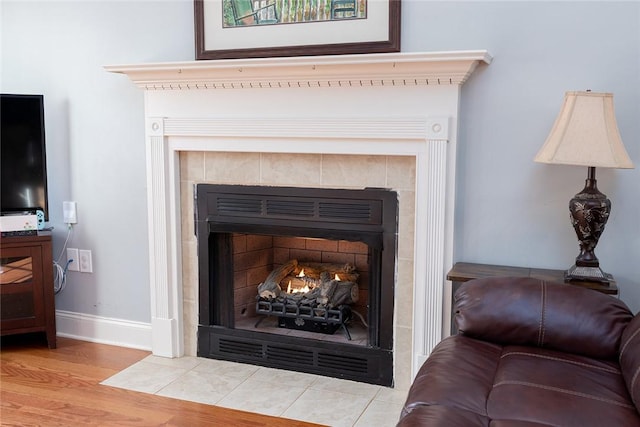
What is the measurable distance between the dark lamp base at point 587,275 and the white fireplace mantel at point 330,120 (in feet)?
1.62

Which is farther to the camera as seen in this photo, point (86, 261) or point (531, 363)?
point (86, 261)

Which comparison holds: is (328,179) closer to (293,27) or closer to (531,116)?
(293,27)

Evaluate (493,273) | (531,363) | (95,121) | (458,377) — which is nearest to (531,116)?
(493,273)

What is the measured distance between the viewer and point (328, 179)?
2781mm

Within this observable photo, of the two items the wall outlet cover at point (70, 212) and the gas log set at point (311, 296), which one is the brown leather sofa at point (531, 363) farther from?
the wall outlet cover at point (70, 212)

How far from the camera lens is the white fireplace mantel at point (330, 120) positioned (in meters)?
2.52

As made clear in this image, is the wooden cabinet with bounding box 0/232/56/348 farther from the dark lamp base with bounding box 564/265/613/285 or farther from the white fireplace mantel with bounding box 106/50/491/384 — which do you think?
the dark lamp base with bounding box 564/265/613/285

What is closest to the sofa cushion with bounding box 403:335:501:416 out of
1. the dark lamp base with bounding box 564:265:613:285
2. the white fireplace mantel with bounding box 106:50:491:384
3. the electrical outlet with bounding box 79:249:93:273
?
the dark lamp base with bounding box 564:265:613:285

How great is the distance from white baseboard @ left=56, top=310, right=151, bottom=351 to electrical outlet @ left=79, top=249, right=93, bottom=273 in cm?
26

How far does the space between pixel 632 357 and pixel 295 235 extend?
1533 millimetres

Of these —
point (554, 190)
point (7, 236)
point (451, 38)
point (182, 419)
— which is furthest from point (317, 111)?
point (7, 236)

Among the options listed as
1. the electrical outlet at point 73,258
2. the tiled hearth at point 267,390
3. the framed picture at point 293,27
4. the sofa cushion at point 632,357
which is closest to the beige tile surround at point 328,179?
the tiled hearth at point 267,390

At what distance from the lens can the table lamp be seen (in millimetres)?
2125

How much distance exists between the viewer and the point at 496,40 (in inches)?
97.0
